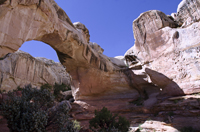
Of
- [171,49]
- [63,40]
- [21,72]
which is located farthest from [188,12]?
[21,72]

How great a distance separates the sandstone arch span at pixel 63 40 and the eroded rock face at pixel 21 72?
1326 centimetres

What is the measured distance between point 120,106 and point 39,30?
1088cm

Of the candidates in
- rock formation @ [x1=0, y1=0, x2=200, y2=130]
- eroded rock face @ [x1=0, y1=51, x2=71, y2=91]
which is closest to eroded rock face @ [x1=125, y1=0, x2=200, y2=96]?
rock formation @ [x1=0, y1=0, x2=200, y2=130]

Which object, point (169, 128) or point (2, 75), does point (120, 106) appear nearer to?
point (169, 128)

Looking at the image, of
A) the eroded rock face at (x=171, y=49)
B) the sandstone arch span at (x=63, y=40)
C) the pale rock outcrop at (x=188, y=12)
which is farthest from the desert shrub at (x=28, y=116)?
the pale rock outcrop at (x=188, y=12)

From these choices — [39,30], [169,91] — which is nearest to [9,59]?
[39,30]

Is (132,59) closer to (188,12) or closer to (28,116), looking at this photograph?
(188,12)

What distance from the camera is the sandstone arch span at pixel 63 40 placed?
23.0 feet

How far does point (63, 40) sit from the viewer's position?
11.7m

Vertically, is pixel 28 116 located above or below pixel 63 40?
below

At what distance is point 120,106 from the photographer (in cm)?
1530

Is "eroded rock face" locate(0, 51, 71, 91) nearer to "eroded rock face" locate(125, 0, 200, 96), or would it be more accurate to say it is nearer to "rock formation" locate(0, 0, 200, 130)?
"rock formation" locate(0, 0, 200, 130)

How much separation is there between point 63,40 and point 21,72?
17.8 m

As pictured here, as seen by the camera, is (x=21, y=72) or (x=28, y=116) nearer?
(x=28, y=116)
